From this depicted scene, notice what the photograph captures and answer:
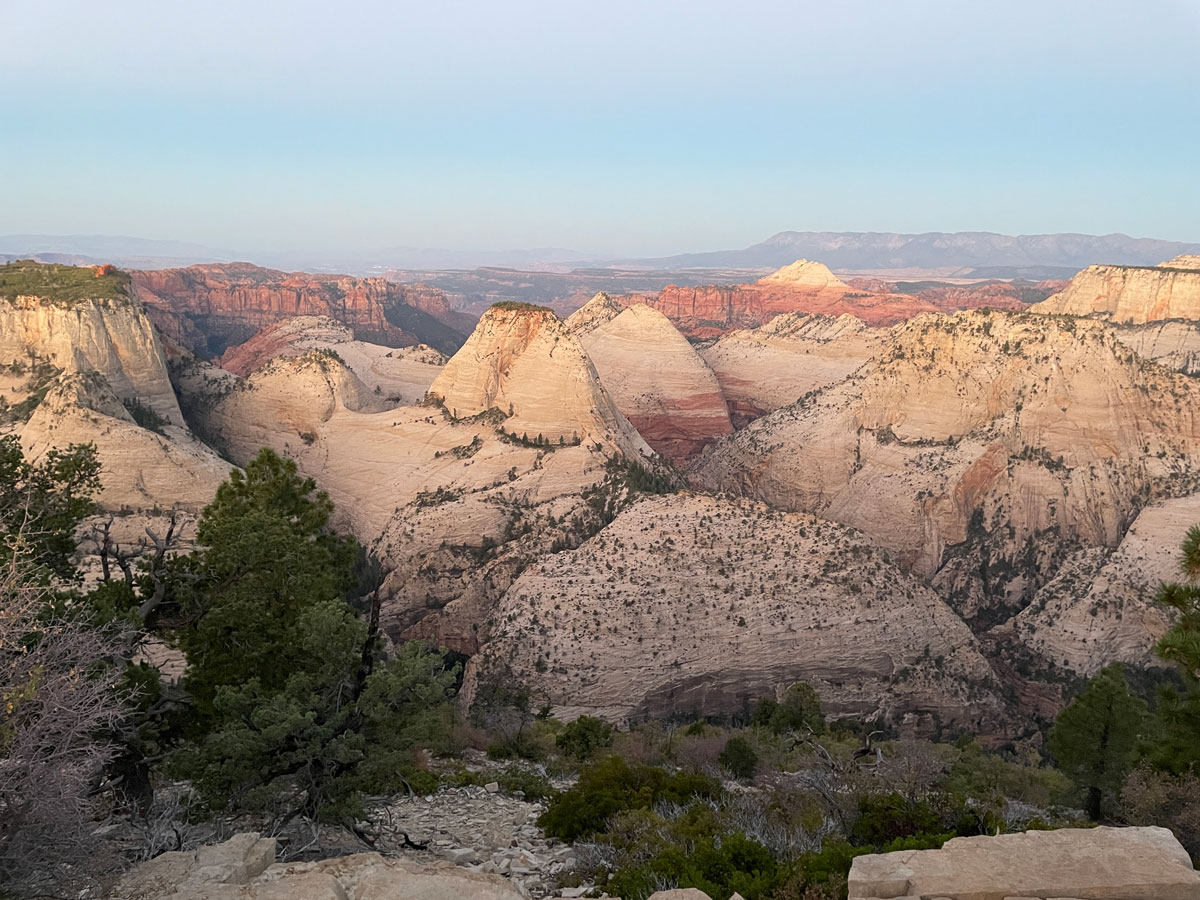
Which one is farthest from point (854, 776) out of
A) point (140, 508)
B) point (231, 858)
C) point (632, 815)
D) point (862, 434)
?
point (862, 434)

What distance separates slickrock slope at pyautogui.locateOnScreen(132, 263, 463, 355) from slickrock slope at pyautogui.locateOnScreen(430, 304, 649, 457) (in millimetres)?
82470

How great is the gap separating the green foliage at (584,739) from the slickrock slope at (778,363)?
44.7 meters

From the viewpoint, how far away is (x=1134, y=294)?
73.4 m

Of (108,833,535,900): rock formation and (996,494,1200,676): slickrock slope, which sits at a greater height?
(108,833,535,900): rock formation

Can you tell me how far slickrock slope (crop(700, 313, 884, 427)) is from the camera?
6550cm

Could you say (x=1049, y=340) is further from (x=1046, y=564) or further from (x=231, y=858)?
(x=231, y=858)

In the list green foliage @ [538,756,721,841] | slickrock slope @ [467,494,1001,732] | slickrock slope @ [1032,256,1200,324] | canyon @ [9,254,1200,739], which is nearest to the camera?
green foliage @ [538,756,721,841]

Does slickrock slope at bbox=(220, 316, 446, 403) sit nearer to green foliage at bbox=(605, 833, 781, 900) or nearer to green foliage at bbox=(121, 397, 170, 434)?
green foliage at bbox=(121, 397, 170, 434)

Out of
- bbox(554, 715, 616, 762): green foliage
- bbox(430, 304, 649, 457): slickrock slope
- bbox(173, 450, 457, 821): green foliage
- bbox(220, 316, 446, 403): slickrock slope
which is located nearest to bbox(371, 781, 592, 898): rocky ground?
bbox(173, 450, 457, 821): green foliage

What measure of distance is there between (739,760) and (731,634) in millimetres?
7700

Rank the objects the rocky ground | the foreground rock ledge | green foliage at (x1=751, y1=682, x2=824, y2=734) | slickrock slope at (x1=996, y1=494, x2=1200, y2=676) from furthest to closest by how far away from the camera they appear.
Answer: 1. slickrock slope at (x1=996, y1=494, x2=1200, y2=676)
2. green foliage at (x1=751, y1=682, x2=824, y2=734)
3. the rocky ground
4. the foreground rock ledge

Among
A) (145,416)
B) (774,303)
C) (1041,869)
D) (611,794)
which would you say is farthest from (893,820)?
(774,303)

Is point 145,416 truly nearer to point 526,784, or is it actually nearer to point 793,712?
point 526,784

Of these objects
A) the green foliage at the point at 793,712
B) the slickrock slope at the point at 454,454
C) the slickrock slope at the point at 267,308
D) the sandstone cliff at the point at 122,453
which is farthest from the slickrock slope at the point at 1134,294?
the slickrock slope at the point at 267,308
